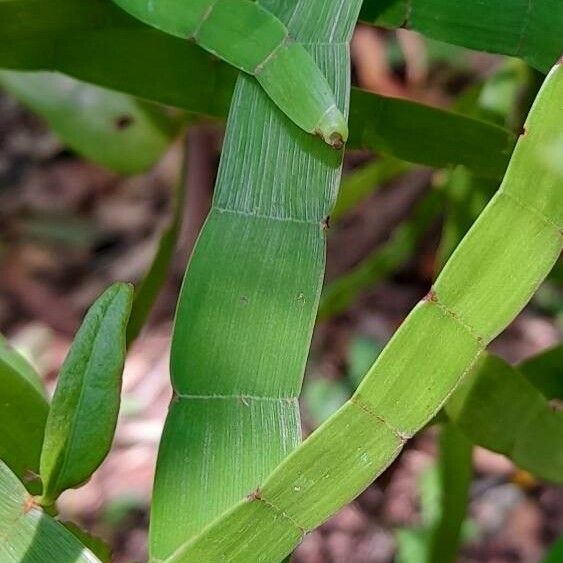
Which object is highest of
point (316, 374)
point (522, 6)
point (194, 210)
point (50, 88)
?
point (522, 6)

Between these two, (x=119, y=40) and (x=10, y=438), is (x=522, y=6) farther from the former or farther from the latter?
(x=10, y=438)

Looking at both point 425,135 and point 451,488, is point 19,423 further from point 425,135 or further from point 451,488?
point 451,488

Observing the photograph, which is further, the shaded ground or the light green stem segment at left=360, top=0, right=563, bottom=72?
the shaded ground

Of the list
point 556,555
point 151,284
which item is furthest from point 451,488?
point 151,284

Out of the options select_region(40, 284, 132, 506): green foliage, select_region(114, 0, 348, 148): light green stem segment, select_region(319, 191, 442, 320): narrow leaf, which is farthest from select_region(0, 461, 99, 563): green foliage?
select_region(319, 191, 442, 320): narrow leaf

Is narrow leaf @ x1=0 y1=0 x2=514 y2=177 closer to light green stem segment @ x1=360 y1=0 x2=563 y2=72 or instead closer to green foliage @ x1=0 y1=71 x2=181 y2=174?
light green stem segment @ x1=360 y1=0 x2=563 y2=72

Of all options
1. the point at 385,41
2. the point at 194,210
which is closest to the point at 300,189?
the point at 194,210
